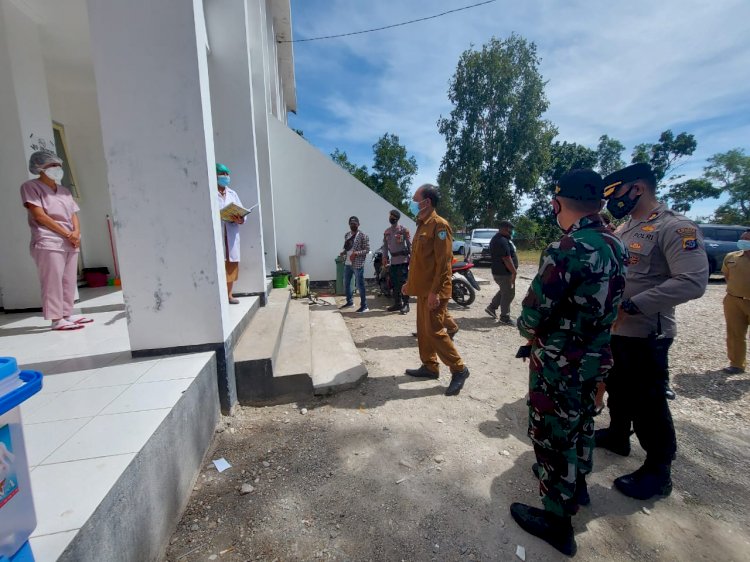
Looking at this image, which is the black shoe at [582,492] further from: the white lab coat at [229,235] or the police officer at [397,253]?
the police officer at [397,253]

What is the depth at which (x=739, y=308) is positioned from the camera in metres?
4.02

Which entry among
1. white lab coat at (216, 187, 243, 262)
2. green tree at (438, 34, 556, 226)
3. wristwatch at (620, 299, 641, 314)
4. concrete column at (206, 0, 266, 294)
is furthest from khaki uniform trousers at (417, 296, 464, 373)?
green tree at (438, 34, 556, 226)

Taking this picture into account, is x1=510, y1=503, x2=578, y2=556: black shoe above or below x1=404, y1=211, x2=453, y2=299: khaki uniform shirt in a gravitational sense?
below

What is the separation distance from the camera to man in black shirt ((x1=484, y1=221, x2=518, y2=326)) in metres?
5.83

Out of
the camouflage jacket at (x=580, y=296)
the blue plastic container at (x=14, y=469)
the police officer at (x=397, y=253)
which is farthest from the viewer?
the police officer at (x=397, y=253)

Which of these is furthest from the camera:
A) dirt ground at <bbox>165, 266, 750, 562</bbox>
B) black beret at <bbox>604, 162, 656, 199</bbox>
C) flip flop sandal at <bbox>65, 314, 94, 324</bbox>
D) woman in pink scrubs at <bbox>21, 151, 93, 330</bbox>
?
flip flop sandal at <bbox>65, 314, 94, 324</bbox>

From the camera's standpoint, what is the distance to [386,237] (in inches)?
271

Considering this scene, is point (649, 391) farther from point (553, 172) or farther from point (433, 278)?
point (553, 172)

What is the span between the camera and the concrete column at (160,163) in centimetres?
236

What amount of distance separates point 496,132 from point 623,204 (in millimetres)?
20270

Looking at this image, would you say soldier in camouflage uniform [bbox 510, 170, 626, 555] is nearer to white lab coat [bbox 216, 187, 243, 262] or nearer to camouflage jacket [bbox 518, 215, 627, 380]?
camouflage jacket [bbox 518, 215, 627, 380]

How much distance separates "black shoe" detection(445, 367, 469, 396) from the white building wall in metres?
6.47

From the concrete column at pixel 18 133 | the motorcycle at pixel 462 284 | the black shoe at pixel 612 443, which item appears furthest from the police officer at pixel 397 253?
the concrete column at pixel 18 133

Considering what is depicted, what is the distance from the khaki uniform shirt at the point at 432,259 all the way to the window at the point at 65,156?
6.47m
